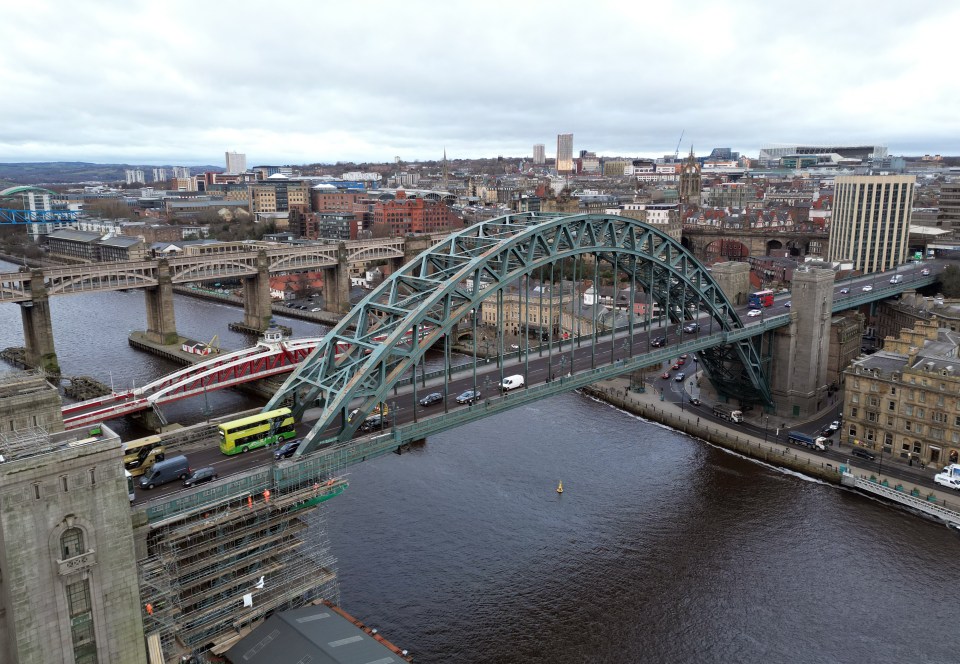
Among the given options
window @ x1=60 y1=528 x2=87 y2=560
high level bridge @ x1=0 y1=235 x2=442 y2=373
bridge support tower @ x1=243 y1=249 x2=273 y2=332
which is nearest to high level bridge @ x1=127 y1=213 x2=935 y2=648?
window @ x1=60 y1=528 x2=87 y2=560

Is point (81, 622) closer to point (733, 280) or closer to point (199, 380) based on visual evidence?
point (199, 380)

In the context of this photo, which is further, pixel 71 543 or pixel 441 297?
pixel 441 297

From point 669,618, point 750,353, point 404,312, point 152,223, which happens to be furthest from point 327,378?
point 152,223

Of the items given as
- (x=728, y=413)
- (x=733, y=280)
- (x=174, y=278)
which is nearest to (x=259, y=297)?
(x=174, y=278)

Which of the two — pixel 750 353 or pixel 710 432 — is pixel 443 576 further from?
pixel 750 353

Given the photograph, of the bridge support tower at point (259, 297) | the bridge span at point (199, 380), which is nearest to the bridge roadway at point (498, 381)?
the bridge span at point (199, 380)

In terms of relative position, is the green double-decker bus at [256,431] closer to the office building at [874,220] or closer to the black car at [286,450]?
the black car at [286,450]
